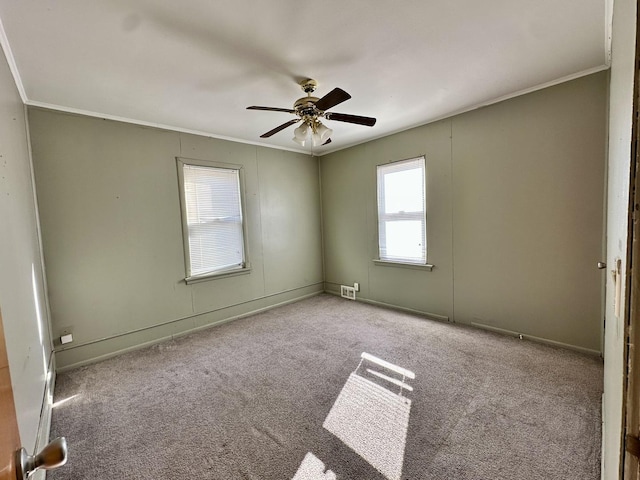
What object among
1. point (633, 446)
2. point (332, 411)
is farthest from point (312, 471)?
point (633, 446)

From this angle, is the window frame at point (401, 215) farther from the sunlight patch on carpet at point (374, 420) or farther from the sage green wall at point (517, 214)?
the sunlight patch on carpet at point (374, 420)

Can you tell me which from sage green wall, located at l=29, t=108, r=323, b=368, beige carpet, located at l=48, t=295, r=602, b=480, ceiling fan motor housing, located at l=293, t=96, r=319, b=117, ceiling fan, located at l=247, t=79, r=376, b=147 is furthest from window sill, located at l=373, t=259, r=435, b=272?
ceiling fan motor housing, located at l=293, t=96, r=319, b=117

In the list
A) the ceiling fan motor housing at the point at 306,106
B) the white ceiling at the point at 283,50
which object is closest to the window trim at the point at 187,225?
the white ceiling at the point at 283,50

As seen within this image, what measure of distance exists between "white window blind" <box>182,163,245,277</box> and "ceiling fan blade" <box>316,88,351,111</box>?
2.17 meters

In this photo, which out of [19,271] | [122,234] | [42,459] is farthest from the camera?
[122,234]

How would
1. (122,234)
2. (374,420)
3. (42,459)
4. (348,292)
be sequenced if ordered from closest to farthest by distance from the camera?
(42,459), (374,420), (122,234), (348,292)

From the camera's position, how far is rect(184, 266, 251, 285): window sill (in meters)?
3.54

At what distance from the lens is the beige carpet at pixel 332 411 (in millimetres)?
1561

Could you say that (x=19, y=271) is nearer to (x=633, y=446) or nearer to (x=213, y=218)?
(x=213, y=218)

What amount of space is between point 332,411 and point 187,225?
269 centimetres

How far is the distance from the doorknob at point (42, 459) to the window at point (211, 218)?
10.2 feet

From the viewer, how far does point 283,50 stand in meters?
1.97

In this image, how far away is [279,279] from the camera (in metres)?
4.50

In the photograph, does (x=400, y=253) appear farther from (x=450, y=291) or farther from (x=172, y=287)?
(x=172, y=287)
